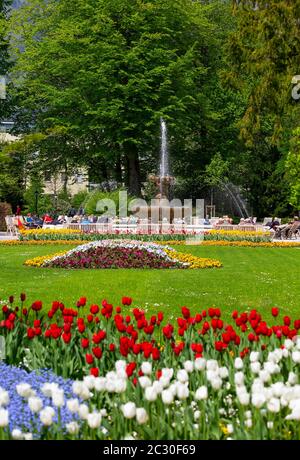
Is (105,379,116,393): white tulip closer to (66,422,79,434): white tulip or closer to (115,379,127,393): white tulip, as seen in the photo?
(115,379,127,393): white tulip

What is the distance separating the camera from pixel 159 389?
371 centimetres

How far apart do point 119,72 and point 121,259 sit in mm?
22766

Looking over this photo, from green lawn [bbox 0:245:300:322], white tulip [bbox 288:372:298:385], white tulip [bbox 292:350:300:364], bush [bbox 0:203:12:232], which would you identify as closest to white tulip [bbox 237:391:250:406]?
white tulip [bbox 288:372:298:385]

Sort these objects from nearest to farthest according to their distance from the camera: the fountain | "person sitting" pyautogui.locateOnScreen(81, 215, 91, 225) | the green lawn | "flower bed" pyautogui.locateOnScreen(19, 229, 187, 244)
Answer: the green lawn, "flower bed" pyautogui.locateOnScreen(19, 229, 187, 244), "person sitting" pyautogui.locateOnScreen(81, 215, 91, 225), the fountain

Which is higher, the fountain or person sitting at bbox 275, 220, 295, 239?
the fountain

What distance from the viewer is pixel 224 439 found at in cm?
366

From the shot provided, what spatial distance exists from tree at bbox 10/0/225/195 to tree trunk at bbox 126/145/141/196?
6 centimetres

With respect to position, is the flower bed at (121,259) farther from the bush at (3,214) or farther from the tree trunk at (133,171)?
the tree trunk at (133,171)

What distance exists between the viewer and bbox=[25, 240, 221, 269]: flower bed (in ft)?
50.2

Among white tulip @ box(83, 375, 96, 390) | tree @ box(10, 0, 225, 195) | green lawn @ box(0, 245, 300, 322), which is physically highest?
tree @ box(10, 0, 225, 195)

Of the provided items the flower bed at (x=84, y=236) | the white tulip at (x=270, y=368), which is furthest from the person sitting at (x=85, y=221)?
the white tulip at (x=270, y=368)

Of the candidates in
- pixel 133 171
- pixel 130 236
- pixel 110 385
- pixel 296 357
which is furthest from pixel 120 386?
pixel 133 171

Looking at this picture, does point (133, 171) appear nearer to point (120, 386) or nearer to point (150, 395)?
point (120, 386)

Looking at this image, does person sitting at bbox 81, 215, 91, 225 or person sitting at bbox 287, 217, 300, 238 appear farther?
person sitting at bbox 287, 217, 300, 238
